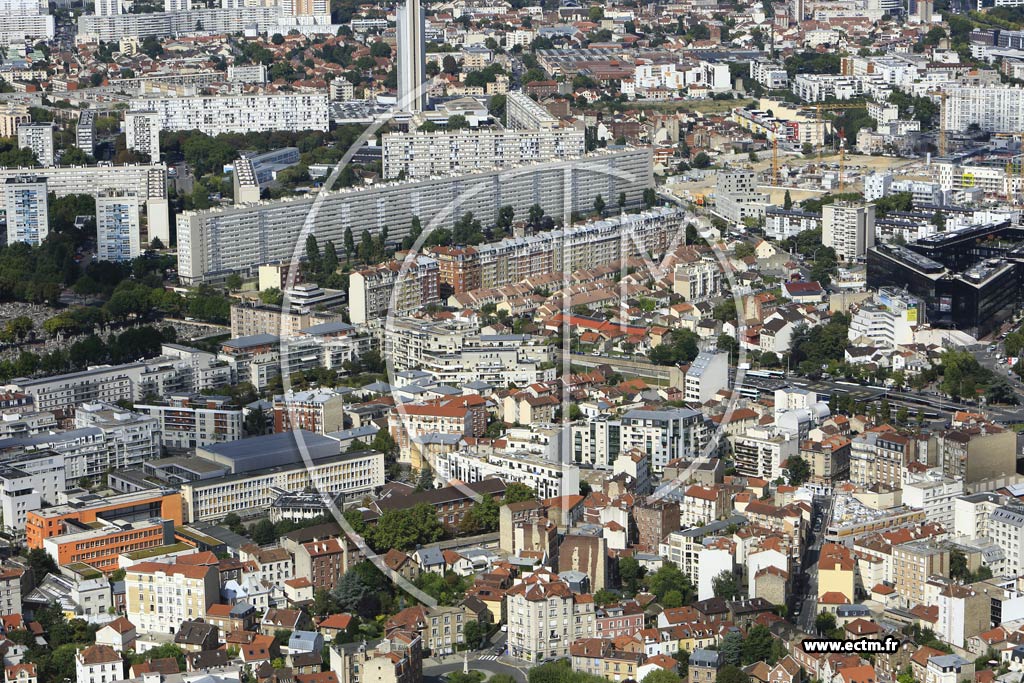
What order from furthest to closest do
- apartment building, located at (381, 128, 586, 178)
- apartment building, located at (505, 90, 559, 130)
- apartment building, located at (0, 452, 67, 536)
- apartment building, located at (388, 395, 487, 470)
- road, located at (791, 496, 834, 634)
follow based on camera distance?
apartment building, located at (505, 90, 559, 130) → apartment building, located at (381, 128, 586, 178) → apartment building, located at (388, 395, 487, 470) → apartment building, located at (0, 452, 67, 536) → road, located at (791, 496, 834, 634)

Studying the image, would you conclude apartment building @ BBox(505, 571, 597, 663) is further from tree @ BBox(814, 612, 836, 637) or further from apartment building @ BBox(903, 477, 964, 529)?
apartment building @ BBox(903, 477, 964, 529)

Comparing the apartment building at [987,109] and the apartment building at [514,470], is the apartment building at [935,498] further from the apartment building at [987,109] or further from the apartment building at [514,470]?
the apartment building at [987,109]

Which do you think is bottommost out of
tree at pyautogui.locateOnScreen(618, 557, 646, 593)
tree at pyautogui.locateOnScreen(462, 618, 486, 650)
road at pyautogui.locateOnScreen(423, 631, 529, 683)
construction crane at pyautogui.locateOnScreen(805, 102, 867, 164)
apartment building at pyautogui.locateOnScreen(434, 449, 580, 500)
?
road at pyautogui.locateOnScreen(423, 631, 529, 683)

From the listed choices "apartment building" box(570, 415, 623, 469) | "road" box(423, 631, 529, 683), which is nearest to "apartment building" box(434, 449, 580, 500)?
"apartment building" box(570, 415, 623, 469)

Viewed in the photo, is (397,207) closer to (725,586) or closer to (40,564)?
(40,564)

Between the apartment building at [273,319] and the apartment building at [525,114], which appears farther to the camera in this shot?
the apartment building at [525,114]

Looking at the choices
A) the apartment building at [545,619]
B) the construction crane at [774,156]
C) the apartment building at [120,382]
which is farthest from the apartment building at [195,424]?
the construction crane at [774,156]
